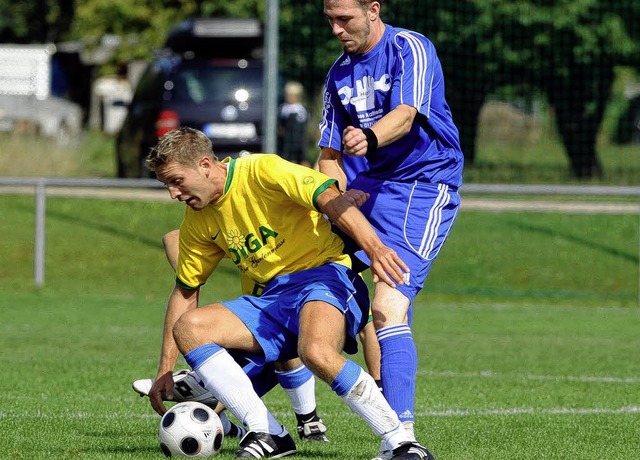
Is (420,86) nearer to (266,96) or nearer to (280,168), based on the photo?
(280,168)

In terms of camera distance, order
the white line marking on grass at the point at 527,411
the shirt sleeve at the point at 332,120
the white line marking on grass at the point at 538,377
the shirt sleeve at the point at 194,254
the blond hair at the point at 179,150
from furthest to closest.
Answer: the white line marking on grass at the point at 538,377, the white line marking on grass at the point at 527,411, the shirt sleeve at the point at 332,120, the shirt sleeve at the point at 194,254, the blond hair at the point at 179,150

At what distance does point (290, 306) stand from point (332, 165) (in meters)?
1.12

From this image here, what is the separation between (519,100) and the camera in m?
27.9

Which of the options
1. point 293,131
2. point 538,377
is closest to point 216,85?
point 293,131

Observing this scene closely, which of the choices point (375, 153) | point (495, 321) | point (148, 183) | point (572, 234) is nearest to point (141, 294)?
point (148, 183)

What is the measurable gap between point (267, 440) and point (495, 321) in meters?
7.54

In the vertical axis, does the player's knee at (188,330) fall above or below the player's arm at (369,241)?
below

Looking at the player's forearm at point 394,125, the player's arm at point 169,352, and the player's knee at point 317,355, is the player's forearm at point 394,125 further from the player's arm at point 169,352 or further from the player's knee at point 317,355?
the player's arm at point 169,352

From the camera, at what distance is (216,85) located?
19641mm

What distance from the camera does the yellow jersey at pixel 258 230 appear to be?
19.5 ft

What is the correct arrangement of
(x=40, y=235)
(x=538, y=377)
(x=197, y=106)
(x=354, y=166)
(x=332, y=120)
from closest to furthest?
(x=332, y=120) < (x=354, y=166) < (x=538, y=377) < (x=40, y=235) < (x=197, y=106)

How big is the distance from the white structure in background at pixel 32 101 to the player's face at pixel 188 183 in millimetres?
16431

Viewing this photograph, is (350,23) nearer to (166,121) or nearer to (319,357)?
(319,357)

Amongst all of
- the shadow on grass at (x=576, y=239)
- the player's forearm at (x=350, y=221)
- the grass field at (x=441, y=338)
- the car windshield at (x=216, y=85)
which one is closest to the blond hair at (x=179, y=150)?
the player's forearm at (x=350, y=221)
